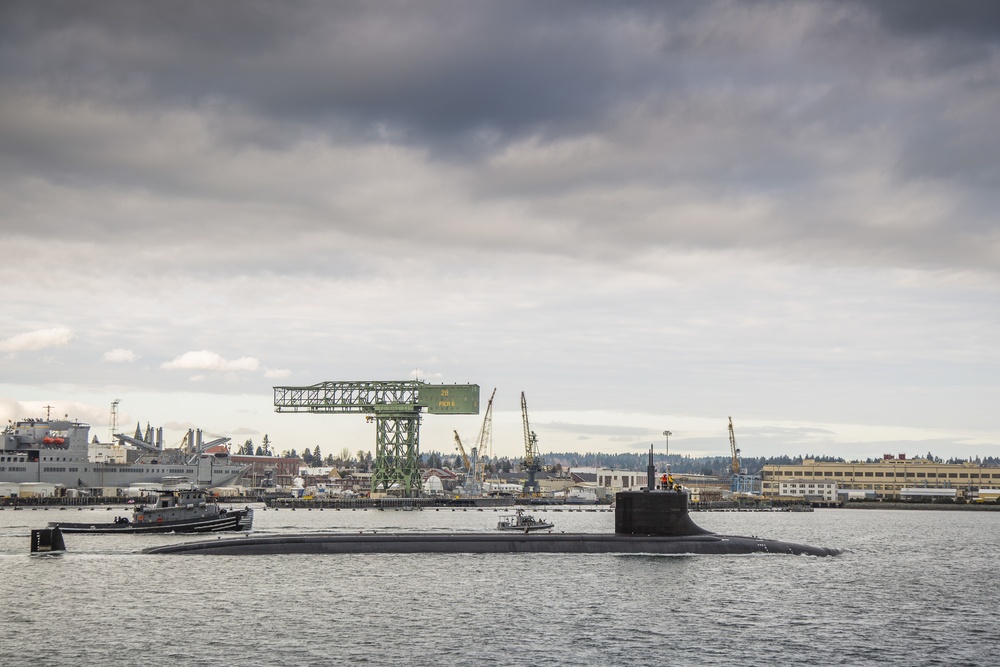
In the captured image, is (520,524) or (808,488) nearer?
(520,524)

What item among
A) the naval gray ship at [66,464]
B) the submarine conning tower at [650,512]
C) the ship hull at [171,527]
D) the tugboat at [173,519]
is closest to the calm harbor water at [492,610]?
the submarine conning tower at [650,512]

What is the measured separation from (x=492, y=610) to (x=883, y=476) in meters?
170

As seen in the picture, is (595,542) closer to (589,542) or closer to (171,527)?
(589,542)

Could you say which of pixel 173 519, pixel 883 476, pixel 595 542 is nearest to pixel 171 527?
pixel 173 519

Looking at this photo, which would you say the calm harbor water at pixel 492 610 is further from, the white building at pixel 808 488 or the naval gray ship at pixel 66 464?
the white building at pixel 808 488

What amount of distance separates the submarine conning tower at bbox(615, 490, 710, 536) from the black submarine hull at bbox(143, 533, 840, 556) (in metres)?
0.31

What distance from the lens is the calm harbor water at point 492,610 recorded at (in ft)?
90.3

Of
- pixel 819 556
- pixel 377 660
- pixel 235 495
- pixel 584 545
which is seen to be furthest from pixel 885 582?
pixel 235 495

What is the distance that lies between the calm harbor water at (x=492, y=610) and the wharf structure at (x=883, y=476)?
139 m

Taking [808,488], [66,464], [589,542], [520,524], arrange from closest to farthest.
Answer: [589,542] → [520,524] → [66,464] → [808,488]

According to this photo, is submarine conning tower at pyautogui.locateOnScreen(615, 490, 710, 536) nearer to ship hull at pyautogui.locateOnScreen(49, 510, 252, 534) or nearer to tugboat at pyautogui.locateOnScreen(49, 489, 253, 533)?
ship hull at pyautogui.locateOnScreen(49, 510, 252, 534)

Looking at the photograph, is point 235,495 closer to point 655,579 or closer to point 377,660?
point 655,579

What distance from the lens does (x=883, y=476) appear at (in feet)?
615

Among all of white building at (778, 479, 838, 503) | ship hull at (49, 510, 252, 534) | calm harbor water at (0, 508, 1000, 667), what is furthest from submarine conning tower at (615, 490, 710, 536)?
white building at (778, 479, 838, 503)
